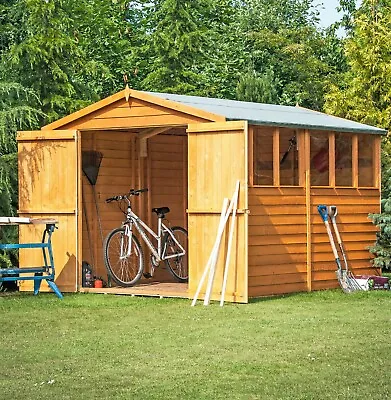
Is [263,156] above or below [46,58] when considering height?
below

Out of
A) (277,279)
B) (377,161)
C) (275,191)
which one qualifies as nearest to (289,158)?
(275,191)

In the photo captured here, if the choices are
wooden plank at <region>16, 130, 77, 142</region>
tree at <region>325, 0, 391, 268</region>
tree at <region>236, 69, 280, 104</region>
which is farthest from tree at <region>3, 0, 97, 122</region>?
tree at <region>236, 69, 280, 104</region>

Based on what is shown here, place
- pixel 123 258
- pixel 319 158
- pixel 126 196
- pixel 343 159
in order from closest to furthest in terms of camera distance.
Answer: pixel 319 158 → pixel 343 159 → pixel 123 258 → pixel 126 196

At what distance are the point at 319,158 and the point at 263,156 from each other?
46.2 inches

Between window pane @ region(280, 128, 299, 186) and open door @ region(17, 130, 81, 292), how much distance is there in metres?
2.67

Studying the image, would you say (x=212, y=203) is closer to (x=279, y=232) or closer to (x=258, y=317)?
(x=279, y=232)

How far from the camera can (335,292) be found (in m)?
13.6

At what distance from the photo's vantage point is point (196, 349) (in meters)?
9.06

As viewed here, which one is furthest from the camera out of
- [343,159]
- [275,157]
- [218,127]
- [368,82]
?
[368,82]

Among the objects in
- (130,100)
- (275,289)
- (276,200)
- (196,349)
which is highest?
(130,100)

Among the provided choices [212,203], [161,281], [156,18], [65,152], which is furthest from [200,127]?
[156,18]

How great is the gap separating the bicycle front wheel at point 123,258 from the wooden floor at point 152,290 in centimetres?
18

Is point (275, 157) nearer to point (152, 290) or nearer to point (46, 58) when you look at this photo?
point (152, 290)

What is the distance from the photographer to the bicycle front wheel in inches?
566
